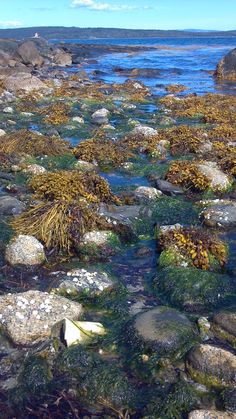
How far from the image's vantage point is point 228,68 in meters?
30.1

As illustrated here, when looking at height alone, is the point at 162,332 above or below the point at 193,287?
above

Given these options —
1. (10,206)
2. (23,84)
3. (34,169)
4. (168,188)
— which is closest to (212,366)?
(10,206)

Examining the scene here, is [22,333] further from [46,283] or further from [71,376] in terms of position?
[46,283]

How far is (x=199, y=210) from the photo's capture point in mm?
8398

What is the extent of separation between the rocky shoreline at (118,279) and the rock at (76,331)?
1 centimetres

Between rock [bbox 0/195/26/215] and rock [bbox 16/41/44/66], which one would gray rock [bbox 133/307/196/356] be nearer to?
rock [bbox 0/195/26/215]

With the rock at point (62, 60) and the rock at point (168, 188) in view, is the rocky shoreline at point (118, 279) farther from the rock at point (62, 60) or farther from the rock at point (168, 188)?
the rock at point (62, 60)

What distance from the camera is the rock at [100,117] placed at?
15.6m

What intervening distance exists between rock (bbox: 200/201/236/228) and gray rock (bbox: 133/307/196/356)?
2.89 meters

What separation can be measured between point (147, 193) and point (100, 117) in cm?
757

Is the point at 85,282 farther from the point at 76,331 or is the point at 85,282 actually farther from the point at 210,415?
the point at 210,415

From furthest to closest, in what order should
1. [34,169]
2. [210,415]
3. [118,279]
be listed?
[34,169], [118,279], [210,415]

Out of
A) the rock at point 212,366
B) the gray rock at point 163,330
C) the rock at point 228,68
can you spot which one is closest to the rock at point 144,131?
the gray rock at point 163,330

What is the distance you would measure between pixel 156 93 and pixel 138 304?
64.5ft
